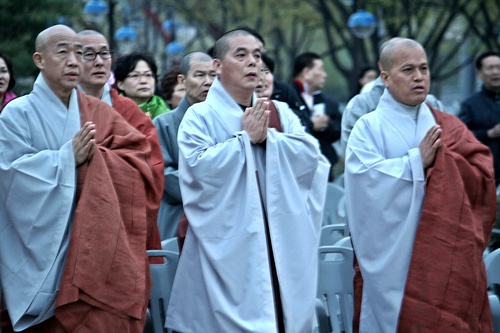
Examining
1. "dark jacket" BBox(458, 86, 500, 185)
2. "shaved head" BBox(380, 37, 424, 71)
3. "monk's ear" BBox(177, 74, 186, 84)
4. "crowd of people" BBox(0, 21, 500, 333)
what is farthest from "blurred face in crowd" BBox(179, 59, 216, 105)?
"dark jacket" BBox(458, 86, 500, 185)

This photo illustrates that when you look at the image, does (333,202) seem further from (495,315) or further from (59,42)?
(59,42)

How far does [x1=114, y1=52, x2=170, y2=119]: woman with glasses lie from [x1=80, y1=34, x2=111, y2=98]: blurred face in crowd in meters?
1.02

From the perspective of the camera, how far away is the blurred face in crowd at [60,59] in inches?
206

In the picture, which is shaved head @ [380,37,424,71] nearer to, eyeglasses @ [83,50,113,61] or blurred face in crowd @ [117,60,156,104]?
eyeglasses @ [83,50,113,61]

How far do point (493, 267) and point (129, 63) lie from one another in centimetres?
288

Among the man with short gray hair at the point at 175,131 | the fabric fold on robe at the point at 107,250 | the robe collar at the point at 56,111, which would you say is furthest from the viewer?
the man with short gray hair at the point at 175,131

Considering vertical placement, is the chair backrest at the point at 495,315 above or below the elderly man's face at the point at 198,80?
below

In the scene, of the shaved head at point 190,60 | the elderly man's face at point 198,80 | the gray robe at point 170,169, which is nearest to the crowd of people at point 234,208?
the gray robe at point 170,169

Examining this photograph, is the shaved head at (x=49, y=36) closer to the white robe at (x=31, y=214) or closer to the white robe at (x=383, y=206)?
the white robe at (x=31, y=214)

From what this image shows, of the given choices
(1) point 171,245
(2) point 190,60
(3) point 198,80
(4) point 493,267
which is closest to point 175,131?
(3) point 198,80

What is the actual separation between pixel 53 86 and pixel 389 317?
81.3 inches

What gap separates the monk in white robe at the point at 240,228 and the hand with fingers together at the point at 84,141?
51cm

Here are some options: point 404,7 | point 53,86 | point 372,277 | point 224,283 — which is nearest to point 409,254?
point 372,277

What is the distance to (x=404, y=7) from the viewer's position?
1683 cm
